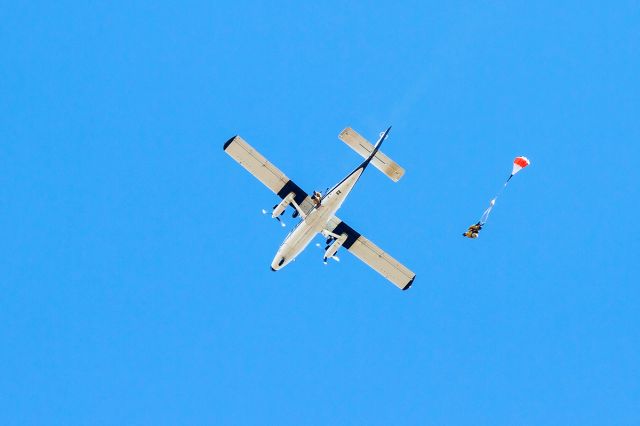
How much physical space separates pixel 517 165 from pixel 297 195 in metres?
15.8

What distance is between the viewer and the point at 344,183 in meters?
51.1

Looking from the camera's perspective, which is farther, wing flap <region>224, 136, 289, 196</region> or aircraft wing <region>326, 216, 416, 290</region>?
aircraft wing <region>326, 216, 416, 290</region>

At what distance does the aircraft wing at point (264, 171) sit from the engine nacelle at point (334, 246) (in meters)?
3.97

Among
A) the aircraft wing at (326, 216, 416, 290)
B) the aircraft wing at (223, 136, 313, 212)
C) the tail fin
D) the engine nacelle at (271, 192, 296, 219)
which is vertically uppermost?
the tail fin

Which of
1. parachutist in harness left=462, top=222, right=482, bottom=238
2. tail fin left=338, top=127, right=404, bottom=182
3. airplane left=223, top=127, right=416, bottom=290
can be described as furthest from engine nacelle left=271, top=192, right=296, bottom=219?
parachutist in harness left=462, top=222, right=482, bottom=238

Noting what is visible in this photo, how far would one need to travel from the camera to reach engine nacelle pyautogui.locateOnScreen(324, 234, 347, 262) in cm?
5597

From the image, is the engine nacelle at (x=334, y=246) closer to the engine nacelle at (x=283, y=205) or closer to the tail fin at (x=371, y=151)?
the engine nacelle at (x=283, y=205)

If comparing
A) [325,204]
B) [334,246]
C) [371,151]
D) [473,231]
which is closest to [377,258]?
[334,246]

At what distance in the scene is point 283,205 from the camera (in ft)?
177

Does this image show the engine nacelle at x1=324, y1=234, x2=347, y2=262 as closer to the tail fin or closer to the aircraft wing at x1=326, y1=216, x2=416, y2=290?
the aircraft wing at x1=326, y1=216, x2=416, y2=290

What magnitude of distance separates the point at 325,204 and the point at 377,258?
8326mm

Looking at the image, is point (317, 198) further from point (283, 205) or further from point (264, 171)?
point (264, 171)

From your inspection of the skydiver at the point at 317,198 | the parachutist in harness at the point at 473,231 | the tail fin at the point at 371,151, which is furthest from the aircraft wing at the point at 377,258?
the parachutist in harness at the point at 473,231

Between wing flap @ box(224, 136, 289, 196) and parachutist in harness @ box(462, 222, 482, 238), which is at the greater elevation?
parachutist in harness @ box(462, 222, 482, 238)
